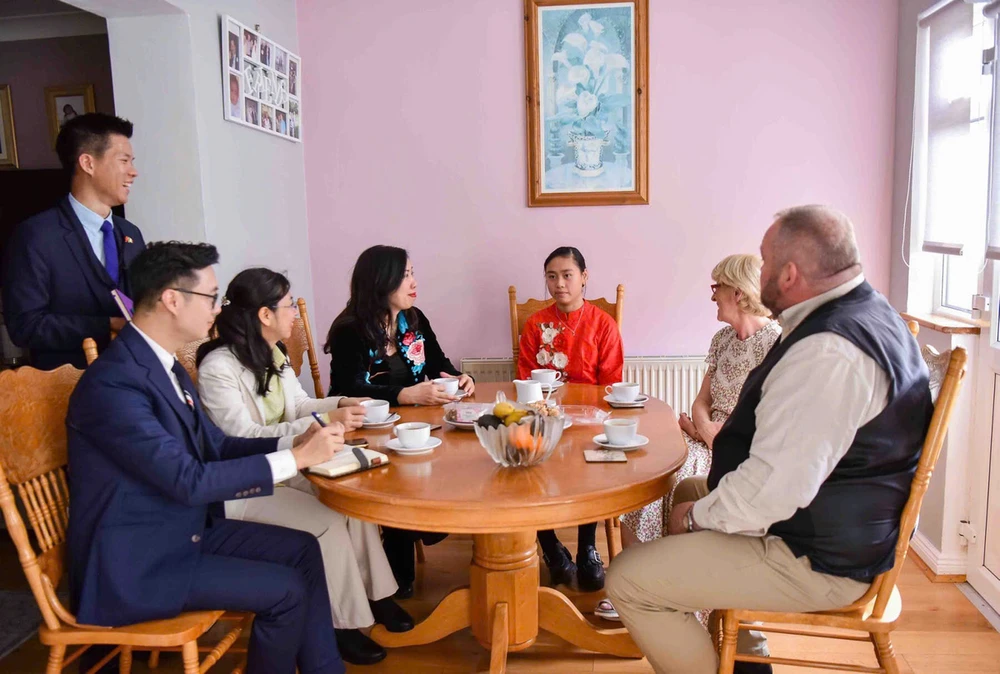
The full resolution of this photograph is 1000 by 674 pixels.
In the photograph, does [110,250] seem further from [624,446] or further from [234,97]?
[624,446]

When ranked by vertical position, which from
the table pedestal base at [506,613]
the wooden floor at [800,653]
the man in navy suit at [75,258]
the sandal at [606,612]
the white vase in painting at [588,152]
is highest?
the white vase in painting at [588,152]

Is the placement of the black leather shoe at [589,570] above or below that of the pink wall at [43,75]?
below

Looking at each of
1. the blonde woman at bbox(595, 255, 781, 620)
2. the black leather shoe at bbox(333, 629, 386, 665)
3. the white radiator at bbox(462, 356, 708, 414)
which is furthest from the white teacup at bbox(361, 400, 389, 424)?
the white radiator at bbox(462, 356, 708, 414)

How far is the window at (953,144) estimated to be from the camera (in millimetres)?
2596

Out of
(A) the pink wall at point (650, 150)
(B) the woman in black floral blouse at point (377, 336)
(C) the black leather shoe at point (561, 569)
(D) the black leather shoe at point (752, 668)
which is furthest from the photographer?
(A) the pink wall at point (650, 150)

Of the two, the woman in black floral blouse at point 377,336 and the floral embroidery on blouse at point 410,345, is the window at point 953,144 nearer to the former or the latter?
the woman in black floral blouse at point 377,336

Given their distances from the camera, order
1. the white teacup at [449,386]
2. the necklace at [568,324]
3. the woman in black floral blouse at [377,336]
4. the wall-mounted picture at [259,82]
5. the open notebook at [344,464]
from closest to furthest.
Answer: the open notebook at [344,464] → the white teacup at [449,386] → the woman in black floral blouse at [377,336] → the wall-mounted picture at [259,82] → the necklace at [568,324]

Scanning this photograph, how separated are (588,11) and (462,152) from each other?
0.84 meters

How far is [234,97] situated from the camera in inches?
117

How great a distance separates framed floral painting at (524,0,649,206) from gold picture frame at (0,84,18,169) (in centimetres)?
253

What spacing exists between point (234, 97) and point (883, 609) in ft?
8.86

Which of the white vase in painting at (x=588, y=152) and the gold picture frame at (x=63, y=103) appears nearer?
the white vase in painting at (x=588, y=152)

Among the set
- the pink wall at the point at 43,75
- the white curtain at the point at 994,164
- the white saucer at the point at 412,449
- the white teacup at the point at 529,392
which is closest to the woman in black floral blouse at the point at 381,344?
the white teacup at the point at 529,392

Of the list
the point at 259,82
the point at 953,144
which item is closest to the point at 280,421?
the point at 259,82
